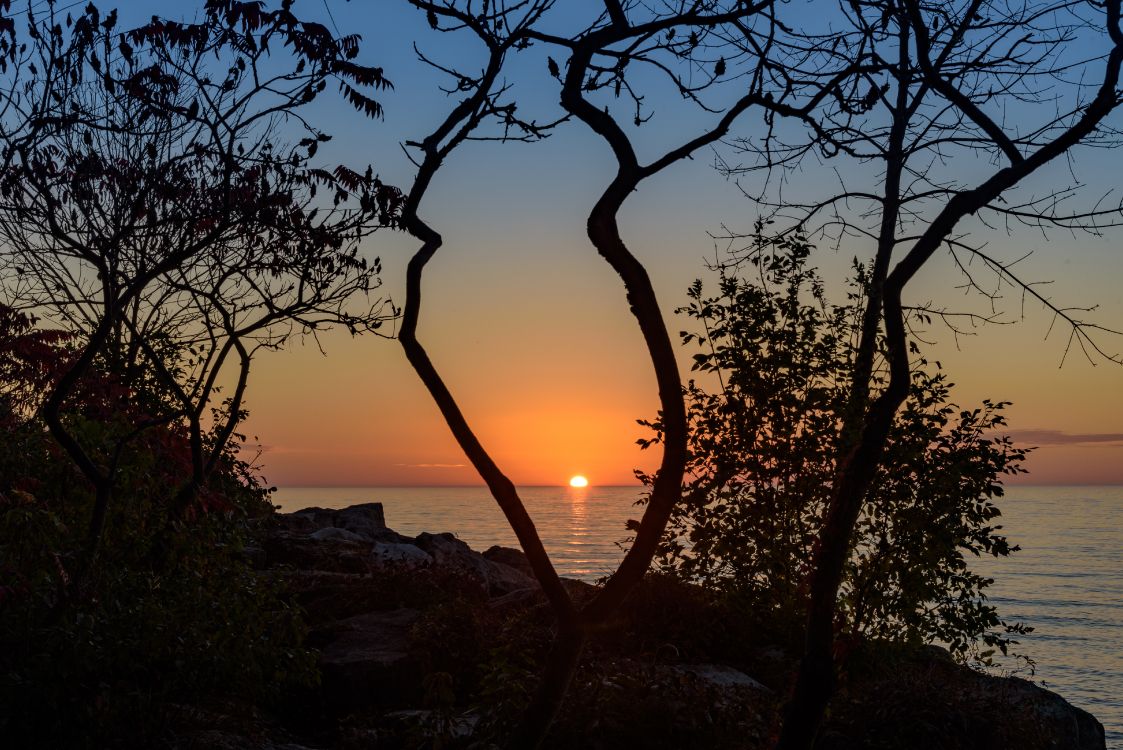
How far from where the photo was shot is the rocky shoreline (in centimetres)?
768

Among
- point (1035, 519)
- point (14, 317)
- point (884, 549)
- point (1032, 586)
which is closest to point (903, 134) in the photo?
point (884, 549)

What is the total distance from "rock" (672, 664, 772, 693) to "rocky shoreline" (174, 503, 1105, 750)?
0.13ft

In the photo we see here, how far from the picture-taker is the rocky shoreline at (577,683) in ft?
25.2

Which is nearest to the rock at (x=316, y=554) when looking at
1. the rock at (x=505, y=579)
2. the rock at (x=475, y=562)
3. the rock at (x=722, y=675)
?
the rock at (x=475, y=562)

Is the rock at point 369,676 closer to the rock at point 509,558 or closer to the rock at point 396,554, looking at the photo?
the rock at point 396,554

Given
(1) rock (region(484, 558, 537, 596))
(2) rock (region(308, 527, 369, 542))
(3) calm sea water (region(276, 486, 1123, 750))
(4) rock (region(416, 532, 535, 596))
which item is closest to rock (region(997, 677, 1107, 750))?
(3) calm sea water (region(276, 486, 1123, 750))

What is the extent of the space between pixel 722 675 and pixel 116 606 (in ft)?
21.0

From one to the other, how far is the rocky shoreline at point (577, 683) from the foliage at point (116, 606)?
0.51m

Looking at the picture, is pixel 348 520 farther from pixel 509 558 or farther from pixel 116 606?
pixel 116 606

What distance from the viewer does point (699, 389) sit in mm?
11547

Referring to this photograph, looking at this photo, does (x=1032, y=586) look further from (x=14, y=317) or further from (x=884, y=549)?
(x=14, y=317)

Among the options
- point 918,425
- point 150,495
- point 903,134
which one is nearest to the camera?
point 150,495

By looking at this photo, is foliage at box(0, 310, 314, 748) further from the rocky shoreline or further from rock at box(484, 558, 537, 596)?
rock at box(484, 558, 537, 596)

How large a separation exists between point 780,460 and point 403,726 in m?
5.27
